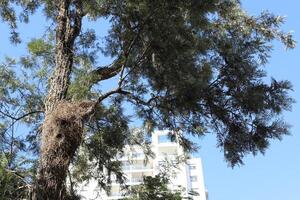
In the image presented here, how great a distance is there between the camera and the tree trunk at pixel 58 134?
13.7 ft

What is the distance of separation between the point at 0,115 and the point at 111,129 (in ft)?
→ 4.80

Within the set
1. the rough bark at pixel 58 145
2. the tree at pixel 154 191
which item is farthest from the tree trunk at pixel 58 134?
the tree at pixel 154 191

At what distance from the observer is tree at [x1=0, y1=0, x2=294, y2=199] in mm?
4609

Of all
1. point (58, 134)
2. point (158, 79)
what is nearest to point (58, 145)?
point (58, 134)

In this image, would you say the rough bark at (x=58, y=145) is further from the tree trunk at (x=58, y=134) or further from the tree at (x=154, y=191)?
the tree at (x=154, y=191)

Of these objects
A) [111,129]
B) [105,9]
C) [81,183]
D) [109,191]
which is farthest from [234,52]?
[81,183]

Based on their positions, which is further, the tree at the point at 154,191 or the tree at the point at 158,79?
the tree at the point at 154,191

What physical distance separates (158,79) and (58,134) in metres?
1.65

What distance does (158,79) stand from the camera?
5.60 metres

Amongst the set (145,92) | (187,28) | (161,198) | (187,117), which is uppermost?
(187,28)

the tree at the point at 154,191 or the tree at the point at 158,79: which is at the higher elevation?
the tree at the point at 158,79

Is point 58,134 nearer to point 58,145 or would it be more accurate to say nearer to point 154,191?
point 58,145

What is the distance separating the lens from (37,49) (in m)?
5.87

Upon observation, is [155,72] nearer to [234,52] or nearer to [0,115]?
[234,52]
